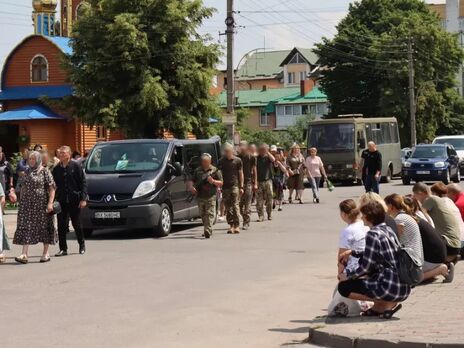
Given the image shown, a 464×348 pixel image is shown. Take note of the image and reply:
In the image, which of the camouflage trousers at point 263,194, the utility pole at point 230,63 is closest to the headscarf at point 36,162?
the camouflage trousers at point 263,194

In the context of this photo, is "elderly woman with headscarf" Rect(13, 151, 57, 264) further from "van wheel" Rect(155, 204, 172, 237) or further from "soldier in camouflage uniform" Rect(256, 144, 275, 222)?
"soldier in camouflage uniform" Rect(256, 144, 275, 222)

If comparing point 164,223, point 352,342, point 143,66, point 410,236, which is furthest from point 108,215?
point 143,66

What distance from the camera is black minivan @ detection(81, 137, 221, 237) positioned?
18406mm

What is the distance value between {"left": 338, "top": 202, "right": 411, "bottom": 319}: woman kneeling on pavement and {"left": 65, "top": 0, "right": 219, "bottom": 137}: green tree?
118 feet

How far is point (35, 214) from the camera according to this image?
1484cm

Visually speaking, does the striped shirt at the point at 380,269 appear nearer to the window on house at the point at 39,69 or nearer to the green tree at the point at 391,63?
the window on house at the point at 39,69

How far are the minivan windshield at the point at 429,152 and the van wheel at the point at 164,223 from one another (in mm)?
23300

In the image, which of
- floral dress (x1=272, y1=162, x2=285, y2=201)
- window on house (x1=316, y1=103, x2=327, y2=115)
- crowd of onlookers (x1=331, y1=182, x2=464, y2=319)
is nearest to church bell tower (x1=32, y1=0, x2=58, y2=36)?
floral dress (x1=272, y1=162, x2=285, y2=201)

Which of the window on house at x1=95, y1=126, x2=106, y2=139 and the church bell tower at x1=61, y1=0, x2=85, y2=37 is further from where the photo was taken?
the church bell tower at x1=61, y1=0, x2=85, y2=37

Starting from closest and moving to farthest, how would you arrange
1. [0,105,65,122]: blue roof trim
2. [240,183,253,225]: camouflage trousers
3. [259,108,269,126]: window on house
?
[240,183,253,225]: camouflage trousers → [0,105,65,122]: blue roof trim → [259,108,269,126]: window on house

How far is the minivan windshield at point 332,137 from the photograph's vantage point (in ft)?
137

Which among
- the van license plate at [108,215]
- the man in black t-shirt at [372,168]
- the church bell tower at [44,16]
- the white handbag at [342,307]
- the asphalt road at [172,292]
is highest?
the church bell tower at [44,16]

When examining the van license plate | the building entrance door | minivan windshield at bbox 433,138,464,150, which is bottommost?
the van license plate

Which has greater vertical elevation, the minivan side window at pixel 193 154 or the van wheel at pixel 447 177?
the minivan side window at pixel 193 154
